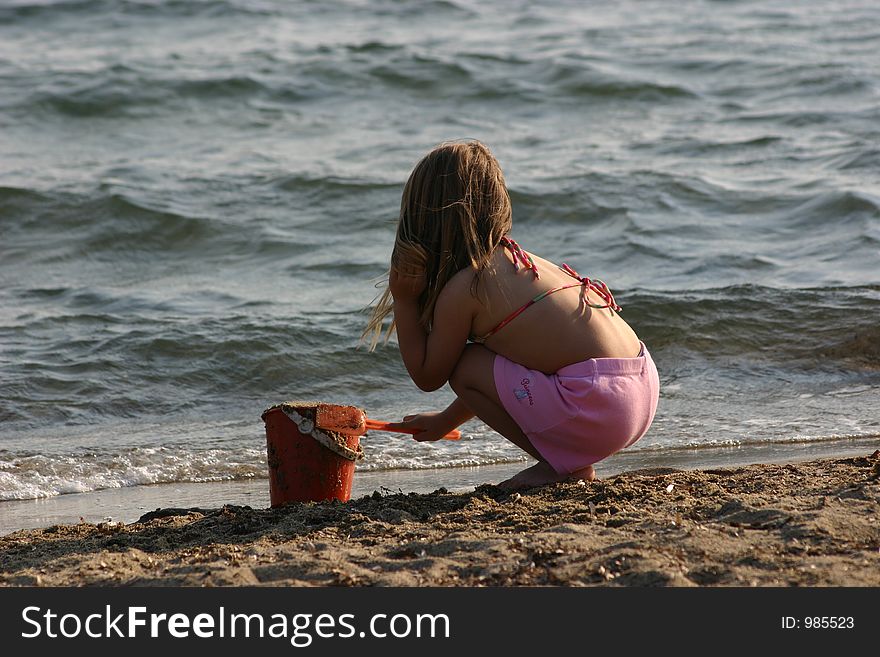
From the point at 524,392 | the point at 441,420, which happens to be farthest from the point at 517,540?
the point at 441,420

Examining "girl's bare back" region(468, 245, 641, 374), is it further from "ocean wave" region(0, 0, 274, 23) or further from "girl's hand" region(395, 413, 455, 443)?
"ocean wave" region(0, 0, 274, 23)

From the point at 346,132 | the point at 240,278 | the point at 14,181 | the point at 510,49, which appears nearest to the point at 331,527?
the point at 240,278

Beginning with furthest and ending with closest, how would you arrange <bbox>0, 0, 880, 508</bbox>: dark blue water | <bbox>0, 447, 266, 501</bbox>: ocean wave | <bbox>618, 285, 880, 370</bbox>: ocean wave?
<bbox>618, 285, 880, 370</bbox>: ocean wave < <bbox>0, 0, 880, 508</bbox>: dark blue water < <bbox>0, 447, 266, 501</bbox>: ocean wave

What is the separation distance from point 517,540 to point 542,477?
0.70 metres

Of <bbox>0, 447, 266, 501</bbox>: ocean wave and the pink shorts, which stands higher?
the pink shorts

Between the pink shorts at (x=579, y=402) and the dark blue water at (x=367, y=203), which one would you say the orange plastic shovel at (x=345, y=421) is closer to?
the pink shorts at (x=579, y=402)

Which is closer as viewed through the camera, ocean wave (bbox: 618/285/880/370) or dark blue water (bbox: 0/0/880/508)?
dark blue water (bbox: 0/0/880/508)

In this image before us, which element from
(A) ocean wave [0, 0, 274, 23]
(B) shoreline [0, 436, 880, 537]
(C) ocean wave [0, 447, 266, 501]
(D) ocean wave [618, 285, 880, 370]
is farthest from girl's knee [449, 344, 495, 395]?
(A) ocean wave [0, 0, 274, 23]

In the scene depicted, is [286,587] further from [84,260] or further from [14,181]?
[14,181]

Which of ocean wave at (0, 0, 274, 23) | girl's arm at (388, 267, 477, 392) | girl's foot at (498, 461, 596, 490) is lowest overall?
girl's foot at (498, 461, 596, 490)

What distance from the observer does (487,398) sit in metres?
3.40

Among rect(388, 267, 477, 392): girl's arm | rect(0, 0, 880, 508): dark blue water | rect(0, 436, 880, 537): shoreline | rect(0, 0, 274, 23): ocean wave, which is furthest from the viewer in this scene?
rect(0, 0, 274, 23): ocean wave

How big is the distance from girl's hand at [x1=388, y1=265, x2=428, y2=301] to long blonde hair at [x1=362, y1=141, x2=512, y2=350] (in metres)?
0.01

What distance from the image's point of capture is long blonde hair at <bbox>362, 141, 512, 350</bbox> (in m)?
3.29
